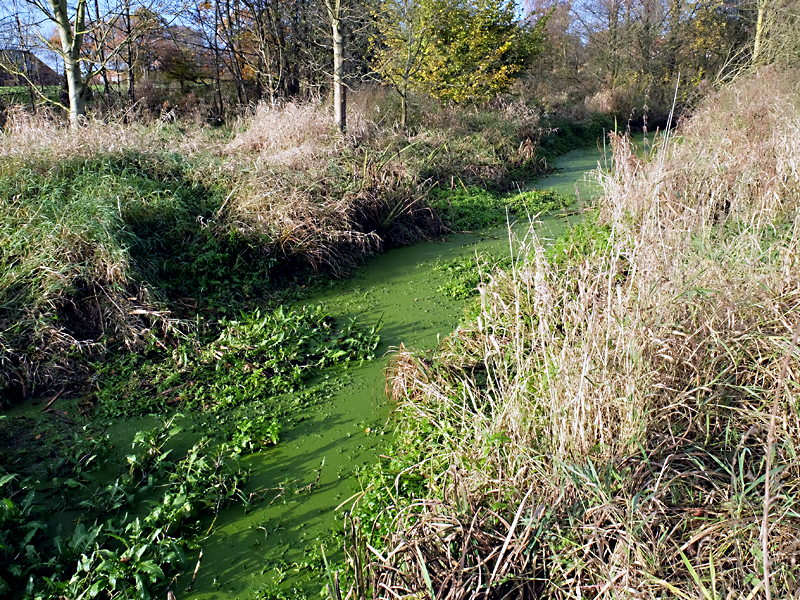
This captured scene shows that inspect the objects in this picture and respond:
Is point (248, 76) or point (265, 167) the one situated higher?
point (248, 76)

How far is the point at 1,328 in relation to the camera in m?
4.21

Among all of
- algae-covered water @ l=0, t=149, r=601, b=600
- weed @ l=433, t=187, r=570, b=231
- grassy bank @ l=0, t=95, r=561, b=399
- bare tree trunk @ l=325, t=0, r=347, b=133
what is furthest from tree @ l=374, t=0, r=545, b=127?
algae-covered water @ l=0, t=149, r=601, b=600

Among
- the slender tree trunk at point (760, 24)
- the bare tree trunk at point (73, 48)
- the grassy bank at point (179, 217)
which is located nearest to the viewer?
the grassy bank at point (179, 217)

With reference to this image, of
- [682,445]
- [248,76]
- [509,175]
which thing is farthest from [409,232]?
[248,76]

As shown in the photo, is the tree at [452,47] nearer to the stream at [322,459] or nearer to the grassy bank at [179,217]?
the grassy bank at [179,217]

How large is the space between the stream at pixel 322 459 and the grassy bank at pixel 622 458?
264 millimetres

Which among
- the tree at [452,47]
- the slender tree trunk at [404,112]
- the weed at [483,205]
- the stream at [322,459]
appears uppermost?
the tree at [452,47]

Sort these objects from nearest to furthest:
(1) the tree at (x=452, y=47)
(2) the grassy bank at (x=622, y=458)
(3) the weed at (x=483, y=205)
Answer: (2) the grassy bank at (x=622, y=458) < (3) the weed at (x=483, y=205) < (1) the tree at (x=452, y=47)

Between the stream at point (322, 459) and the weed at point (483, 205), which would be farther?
the weed at point (483, 205)

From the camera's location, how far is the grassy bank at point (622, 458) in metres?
2.05

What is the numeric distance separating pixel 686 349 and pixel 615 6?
22.3 meters

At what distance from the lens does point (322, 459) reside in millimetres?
3375

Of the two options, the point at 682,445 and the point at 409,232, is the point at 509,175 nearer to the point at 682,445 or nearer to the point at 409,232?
the point at 409,232

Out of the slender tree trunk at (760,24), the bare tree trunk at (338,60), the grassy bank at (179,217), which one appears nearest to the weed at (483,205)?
the grassy bank at (179,217)
